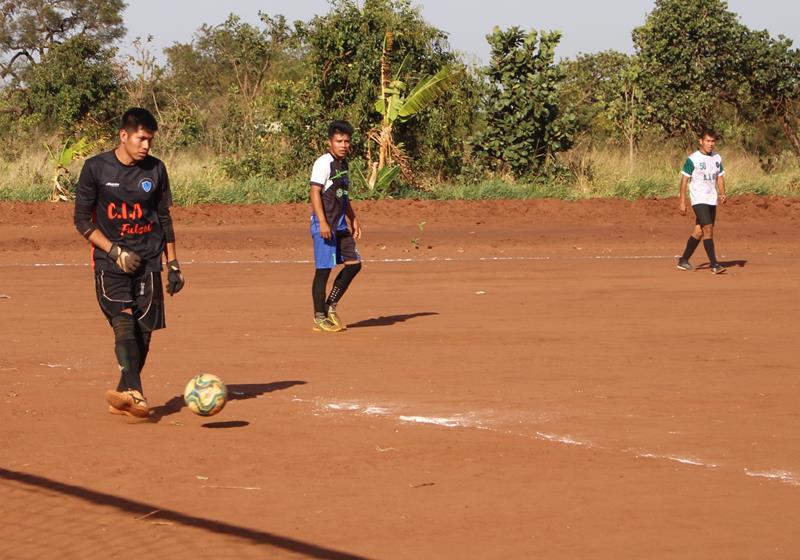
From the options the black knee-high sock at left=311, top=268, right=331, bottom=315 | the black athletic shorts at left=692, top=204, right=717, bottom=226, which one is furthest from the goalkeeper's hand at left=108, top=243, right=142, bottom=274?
the black athletic shorts at left=692, top=204, right=717, bottom=226

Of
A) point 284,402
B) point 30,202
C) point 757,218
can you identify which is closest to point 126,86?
point 30,202

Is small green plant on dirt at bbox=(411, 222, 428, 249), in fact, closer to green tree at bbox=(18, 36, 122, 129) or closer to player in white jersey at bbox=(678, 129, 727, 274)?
player in white jersey at bbox=(678, 129, 727, 274)

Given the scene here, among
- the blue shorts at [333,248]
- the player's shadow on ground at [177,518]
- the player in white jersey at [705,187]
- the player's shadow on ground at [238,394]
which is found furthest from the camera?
the player in white jersey at [705,187]

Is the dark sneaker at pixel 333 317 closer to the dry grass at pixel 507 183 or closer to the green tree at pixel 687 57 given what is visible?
the dry grass at pixel 507 183

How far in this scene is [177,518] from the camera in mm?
6188

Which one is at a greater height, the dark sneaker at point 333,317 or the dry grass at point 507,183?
the dry grass at point 507,183

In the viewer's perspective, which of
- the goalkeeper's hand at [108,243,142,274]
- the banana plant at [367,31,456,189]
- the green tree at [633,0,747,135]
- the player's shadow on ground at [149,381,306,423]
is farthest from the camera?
the green tree at [633,0,747,135]

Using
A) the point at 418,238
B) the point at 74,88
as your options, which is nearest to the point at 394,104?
the point at 418,238

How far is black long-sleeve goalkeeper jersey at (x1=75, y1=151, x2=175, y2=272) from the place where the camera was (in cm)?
830

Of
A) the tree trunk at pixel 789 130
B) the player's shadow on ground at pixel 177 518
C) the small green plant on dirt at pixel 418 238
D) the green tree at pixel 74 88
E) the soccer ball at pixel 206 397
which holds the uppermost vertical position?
the green tree at pixel 74 88

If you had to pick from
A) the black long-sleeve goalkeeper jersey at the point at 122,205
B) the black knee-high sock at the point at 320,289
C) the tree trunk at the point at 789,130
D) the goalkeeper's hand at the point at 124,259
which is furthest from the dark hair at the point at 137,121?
the tree trunk at the point at 789,130

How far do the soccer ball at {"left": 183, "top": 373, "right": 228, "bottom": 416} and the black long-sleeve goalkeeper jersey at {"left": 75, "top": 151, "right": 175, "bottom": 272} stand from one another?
0.83 metres

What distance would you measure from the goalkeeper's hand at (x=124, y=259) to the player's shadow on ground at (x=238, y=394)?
42.1 inches

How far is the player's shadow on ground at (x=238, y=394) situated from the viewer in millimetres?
8914
